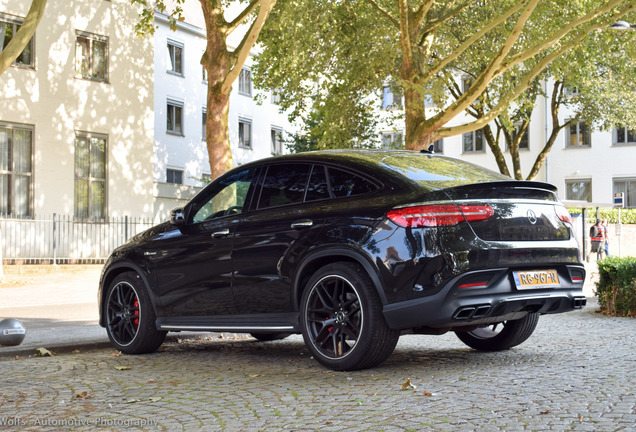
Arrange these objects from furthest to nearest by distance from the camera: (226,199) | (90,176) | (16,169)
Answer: (90,176)
(16,169)
(226,199)

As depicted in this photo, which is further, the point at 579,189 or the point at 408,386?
the point at 579,189

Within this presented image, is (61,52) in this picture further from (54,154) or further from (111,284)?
(111,284)

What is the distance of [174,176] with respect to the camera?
38.0 meters

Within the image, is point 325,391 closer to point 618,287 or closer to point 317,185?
point 317,185

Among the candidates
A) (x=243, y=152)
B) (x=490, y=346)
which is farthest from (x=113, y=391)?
(x=243, y=152)

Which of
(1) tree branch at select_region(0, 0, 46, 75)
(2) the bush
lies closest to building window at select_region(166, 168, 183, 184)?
(1) tree branch at select_region(0, 0, 46, 75)

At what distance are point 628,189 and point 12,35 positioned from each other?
1435 inches

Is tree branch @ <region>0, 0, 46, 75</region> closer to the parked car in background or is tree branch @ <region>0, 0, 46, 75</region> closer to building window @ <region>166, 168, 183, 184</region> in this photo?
the parked car in background

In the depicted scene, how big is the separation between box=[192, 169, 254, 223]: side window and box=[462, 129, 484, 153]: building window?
46294 millimetres

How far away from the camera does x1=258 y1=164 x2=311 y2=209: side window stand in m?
7.18

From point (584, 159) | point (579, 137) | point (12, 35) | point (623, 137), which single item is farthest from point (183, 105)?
point (623, 137)

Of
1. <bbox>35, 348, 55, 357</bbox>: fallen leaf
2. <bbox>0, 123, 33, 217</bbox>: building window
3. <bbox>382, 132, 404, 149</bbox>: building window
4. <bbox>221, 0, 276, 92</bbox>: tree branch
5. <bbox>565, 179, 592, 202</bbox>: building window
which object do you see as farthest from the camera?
<bbox>565, 179, 592, 202</bbox>: building window

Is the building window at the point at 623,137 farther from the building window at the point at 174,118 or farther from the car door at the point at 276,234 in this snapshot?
the car door at the point at 276,234

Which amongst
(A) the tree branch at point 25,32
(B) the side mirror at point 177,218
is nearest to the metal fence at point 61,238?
(A) the tree branch at point 25,32
